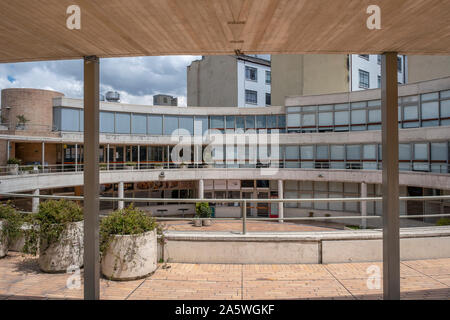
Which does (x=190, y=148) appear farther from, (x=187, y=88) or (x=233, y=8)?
(x=233, y=8)

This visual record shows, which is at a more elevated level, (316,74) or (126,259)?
(316,74)

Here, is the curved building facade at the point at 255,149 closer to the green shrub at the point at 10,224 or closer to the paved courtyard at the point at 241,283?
the green shrub at the point at 10,224

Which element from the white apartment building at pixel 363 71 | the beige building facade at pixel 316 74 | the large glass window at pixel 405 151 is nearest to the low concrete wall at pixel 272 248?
the large glass window at pixel 405 151

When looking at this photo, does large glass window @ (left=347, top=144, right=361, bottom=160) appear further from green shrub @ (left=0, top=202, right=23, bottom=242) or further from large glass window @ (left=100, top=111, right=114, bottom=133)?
green shrub @ (left=0, top=202, right=23, bottom=242)

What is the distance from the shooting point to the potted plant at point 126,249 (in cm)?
523

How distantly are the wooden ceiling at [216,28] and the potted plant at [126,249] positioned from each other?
286 centimetres

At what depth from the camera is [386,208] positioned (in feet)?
12.9

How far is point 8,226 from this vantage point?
6516 millimetres

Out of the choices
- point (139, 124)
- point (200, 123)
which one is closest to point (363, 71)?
point (200, 123)

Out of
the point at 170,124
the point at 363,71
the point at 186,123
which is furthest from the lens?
the point at 363,71

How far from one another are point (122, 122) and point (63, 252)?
26429 millimetres

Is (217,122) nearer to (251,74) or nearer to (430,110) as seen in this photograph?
(251,74)
